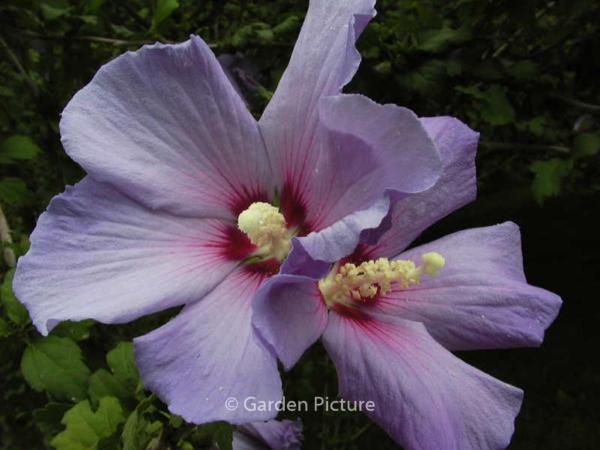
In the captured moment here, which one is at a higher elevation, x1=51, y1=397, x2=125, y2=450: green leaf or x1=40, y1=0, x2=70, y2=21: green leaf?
x1=40, y1=0, x2=70, y2=21: green leaf

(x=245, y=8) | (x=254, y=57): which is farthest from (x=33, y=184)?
(x=254, y=57)

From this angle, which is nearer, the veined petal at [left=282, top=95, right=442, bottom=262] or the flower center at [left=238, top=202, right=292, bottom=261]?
the veined petal at [left=282, top=95, right=442, bottom=262]

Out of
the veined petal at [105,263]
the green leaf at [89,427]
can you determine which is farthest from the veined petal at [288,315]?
the green leaf at [89,427]

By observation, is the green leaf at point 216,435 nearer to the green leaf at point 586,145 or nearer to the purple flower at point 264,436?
the purple flower at point 264,436

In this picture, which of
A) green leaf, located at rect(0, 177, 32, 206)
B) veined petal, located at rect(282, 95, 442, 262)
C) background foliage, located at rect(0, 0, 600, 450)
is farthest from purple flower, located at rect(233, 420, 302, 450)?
green leaf, located at rect(0, 177, 32, 206)

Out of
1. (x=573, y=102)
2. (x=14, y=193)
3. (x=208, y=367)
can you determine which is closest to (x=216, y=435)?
(x=208, y=367)

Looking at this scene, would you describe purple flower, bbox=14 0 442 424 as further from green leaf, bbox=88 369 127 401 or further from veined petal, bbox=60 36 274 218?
green leaf, bbox=88 369 127 401

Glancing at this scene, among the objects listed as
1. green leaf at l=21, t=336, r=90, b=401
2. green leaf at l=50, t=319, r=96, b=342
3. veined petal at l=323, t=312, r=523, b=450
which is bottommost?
green leaf at l=21, t=336, r=90, b=401
